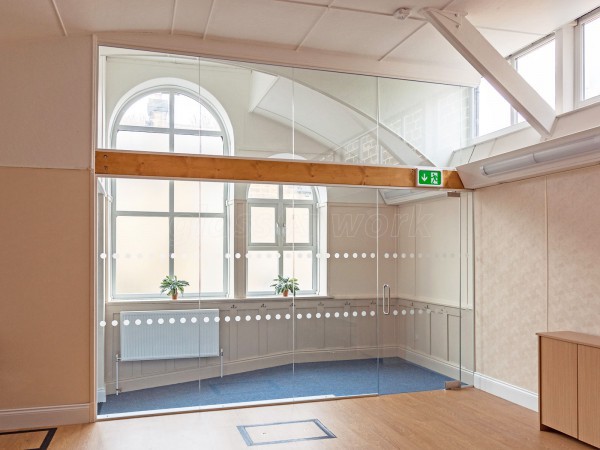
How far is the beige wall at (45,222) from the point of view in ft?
17.3

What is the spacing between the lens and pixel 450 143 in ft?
22.9

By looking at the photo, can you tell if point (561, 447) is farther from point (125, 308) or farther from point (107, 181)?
point (107, 181)

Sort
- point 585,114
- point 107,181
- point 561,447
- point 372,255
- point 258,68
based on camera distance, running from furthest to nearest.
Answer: point 372,255 < point 258,68 < point 107,181 < point 585,114 < point 561,447

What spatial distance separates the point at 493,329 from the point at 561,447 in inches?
77.1

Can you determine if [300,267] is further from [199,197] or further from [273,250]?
[199,197]

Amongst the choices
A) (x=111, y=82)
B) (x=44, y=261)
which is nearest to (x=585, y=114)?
(x=111, y=82)

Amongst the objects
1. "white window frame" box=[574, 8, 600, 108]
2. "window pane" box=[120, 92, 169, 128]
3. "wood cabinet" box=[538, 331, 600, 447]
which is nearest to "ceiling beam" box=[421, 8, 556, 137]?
"white window frame" box=[574, 8, 600, 108]

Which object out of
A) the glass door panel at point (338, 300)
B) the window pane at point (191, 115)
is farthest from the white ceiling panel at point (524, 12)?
the window pane at point (191, 115)

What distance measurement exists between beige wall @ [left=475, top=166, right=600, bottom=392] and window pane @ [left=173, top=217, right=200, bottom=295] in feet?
11.6

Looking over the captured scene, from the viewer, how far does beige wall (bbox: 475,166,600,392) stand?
5.36 meters

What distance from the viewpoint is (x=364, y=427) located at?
5.31 m

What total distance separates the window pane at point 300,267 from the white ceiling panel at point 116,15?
9.18 ft

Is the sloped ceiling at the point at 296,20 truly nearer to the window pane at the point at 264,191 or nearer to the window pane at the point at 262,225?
the window pane at the point at 264,191

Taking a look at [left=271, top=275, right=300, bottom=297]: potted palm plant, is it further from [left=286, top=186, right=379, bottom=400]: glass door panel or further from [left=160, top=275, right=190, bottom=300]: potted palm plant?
[left=160, top=275, right=190, bottom=300]: potted palm plant
